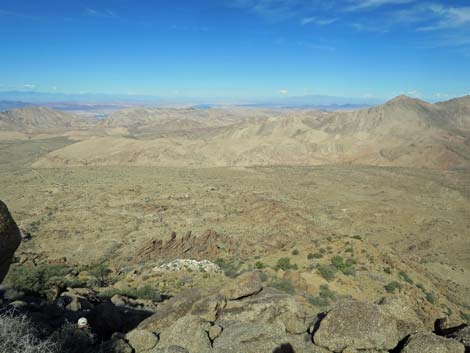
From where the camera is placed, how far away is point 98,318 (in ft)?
26.9

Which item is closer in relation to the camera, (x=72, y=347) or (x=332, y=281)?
(x=72, y=347)

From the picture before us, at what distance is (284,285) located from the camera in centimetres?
1198

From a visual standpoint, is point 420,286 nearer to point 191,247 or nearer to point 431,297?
point 431,297

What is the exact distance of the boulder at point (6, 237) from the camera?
18.8ft

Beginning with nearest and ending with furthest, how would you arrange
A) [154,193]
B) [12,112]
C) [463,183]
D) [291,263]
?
[291,263], [154,193], [463,183], [12,112]

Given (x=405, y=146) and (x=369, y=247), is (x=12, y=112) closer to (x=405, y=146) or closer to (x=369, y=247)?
(x=405, y=146)

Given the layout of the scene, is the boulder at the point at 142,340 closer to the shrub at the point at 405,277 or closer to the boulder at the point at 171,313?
the boulder at the point at 171,313

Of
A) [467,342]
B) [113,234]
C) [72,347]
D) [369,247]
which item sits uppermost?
[467,342]

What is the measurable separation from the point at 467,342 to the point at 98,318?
7529mm

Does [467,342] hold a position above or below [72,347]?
above

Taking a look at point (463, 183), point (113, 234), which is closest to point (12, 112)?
point (113, 234)

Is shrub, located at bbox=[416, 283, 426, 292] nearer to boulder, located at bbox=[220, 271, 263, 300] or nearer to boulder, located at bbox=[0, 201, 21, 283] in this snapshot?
boulder, located at bbox=[220, 271, 263, 300]

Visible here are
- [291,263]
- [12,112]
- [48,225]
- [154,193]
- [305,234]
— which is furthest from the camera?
[12,112]

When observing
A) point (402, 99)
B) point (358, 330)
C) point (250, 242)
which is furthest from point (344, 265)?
point (402, 99)
